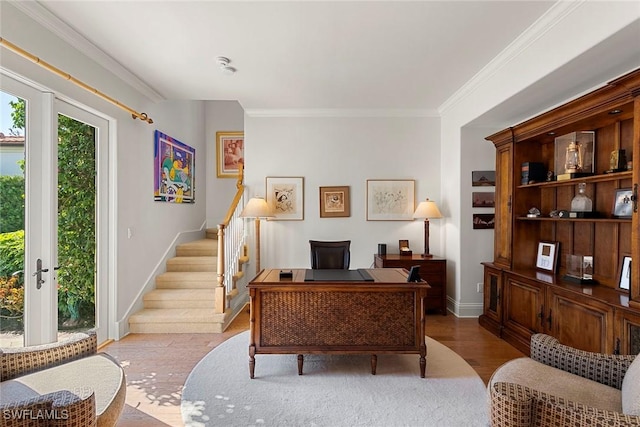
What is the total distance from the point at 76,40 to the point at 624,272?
4.94 m

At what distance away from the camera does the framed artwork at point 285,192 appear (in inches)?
191

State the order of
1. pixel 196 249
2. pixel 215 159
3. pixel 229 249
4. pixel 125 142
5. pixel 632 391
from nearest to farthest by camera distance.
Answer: pixel 632 391 < pixel 125 142 < pixel 229 249 < pixel 196 249 < pixel 215 159

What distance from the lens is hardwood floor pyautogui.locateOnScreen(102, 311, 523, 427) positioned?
89.6 inches

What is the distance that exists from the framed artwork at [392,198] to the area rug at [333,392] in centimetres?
218

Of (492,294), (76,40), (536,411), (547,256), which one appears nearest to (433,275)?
(492,294)

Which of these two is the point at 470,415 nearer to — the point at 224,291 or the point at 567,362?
the point at 567,362

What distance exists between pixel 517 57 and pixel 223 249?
367 cm

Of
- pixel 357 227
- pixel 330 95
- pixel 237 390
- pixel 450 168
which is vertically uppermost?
pixel 330 95

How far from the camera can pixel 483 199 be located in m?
4.30

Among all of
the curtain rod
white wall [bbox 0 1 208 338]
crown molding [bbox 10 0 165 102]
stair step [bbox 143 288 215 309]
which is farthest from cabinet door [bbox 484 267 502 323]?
crown molding [bbox 10 0 165 102]

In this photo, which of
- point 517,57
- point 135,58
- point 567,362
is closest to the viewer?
point 567,362

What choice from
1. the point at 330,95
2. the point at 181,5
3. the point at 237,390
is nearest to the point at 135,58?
the point at 181,5

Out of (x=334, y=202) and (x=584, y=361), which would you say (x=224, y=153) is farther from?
(x=584, y=361)

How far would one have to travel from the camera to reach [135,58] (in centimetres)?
318
